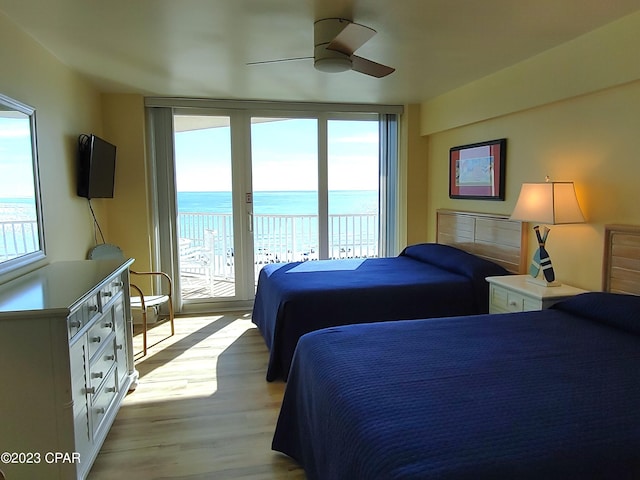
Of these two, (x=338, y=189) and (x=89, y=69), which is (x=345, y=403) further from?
(x=338, y=189)

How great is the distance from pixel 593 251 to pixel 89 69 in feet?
13.0

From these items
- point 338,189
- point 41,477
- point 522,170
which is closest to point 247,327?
point 338,189

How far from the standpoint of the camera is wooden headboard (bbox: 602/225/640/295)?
2556 mm

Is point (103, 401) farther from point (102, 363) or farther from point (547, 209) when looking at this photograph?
point (547, 209)

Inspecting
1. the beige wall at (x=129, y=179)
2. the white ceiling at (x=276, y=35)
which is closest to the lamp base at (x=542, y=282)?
the white ceiling at (x=276, y=35)

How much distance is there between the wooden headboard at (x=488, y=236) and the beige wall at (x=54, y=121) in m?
3.44

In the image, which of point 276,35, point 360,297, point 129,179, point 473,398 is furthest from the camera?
point 129,179

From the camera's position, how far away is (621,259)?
2.65 metres

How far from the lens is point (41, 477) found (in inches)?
73.4

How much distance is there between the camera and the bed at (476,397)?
1.21 metres

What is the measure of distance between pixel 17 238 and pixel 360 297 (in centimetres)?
218

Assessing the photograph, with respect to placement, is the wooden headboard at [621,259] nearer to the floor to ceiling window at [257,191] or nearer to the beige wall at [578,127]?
the beige wall at [578,127]

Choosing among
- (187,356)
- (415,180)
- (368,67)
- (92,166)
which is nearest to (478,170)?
(415,180)

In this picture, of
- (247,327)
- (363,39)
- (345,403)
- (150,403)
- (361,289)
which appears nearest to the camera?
(345,403)
